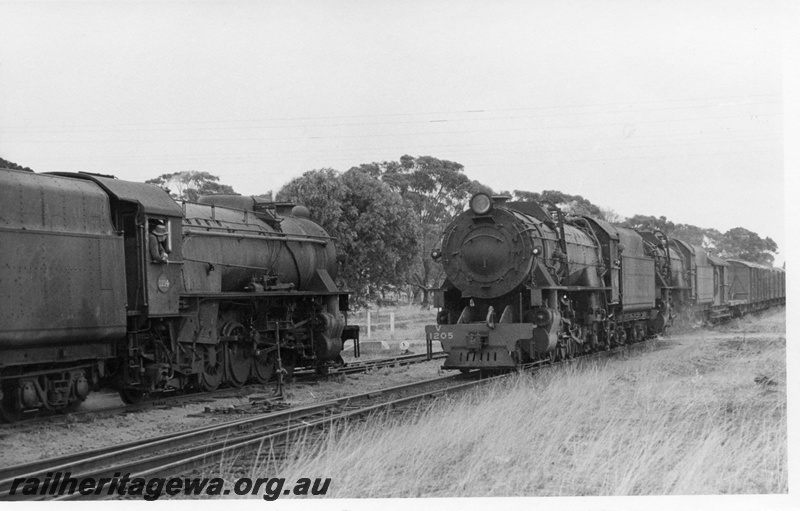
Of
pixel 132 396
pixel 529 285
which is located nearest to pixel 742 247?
pixel 529 285

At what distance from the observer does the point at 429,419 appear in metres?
11.1

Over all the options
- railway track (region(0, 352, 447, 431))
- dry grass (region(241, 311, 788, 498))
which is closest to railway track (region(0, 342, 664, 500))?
dry grass (region(241, 311, 788, 498))

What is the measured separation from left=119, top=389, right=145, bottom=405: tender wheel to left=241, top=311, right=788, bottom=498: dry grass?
458cm

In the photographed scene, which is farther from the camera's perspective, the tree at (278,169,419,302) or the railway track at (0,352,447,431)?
the tree at (278,169,419,302)

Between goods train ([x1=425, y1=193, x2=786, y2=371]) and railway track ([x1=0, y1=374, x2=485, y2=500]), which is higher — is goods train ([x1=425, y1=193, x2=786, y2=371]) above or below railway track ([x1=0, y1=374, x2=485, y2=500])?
above

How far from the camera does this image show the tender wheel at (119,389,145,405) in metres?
13.4

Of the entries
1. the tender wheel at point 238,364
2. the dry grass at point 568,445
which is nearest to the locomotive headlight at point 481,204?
the dry grass at point 568,445

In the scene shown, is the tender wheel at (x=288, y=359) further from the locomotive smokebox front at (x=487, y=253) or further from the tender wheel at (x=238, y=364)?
the locomotive smokebox front at (x=487, y=253)

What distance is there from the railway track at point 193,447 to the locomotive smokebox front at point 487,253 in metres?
3.39

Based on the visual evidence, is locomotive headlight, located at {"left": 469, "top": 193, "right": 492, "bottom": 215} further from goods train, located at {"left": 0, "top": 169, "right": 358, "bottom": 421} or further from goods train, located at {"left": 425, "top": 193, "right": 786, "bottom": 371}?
goods train, located at {"left": 0, "top": 169, "right": 358, "bottom": 421}

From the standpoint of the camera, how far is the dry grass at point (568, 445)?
8.28 meters

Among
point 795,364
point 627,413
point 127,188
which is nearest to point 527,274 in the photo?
point 627,413

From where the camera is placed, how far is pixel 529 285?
1578 centimetres

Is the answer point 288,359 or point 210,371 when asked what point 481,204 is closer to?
point 288,359
